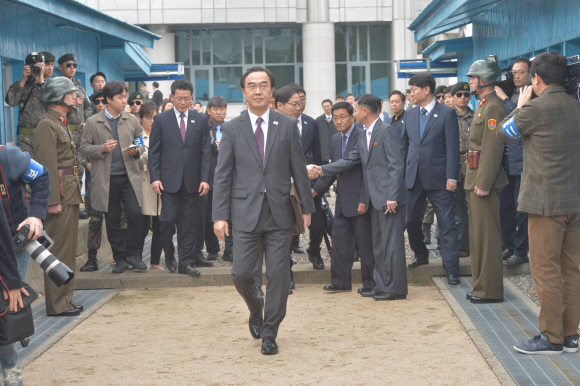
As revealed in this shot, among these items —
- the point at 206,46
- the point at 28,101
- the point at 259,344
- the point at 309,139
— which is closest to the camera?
the point at 259,344

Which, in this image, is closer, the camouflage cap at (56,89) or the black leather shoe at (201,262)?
the camouflage cap at (56,89)

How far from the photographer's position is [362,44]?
3238 centimetres

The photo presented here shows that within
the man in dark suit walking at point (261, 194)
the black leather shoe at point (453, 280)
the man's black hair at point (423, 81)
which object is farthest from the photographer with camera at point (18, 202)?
the black leather shoe at point (453, 280)

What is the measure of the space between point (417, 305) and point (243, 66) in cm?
2626

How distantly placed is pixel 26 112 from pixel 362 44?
25.1 m

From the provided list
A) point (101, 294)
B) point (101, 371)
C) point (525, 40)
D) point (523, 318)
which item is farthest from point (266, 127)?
point (525, 40)

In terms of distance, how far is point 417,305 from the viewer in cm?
724

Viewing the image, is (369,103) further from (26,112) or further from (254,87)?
(26,112)

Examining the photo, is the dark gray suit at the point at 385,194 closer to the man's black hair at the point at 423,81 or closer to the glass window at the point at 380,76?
the man's black hair at the point at 423,81

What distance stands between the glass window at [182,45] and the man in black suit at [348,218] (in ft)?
84.0

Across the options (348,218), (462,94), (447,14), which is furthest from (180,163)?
(447,14)

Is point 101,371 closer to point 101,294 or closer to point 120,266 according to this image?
point 101,294

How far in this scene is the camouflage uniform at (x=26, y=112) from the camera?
8.73 m

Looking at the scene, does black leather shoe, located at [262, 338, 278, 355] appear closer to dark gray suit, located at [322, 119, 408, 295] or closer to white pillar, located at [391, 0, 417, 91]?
dark gray suit, located at [322, 119, 408, 295]
